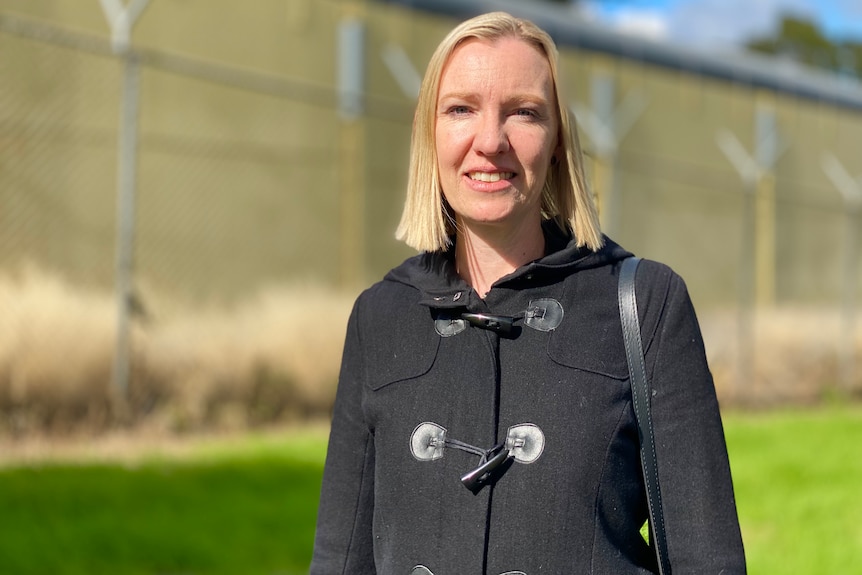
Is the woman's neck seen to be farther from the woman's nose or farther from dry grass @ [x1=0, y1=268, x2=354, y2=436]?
dry grass @ [x1=0, y1=268, x2=354, y2=436]

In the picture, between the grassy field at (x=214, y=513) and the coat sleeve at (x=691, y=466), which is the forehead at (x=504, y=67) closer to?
the coat sleeve at (x=691, y=466)

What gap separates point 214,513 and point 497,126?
14.5ft

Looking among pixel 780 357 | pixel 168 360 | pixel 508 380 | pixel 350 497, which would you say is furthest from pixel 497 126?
pixel 780 357

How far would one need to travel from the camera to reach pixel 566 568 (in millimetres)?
2029

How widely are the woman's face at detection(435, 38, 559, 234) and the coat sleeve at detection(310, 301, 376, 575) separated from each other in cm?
42

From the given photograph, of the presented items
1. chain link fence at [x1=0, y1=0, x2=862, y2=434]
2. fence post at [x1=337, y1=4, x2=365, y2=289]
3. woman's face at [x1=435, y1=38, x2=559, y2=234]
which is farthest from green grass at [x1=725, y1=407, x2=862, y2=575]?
woman's face at [x1=435, y1=38, x2=559, y2=234]

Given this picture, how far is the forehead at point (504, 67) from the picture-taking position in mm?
2123

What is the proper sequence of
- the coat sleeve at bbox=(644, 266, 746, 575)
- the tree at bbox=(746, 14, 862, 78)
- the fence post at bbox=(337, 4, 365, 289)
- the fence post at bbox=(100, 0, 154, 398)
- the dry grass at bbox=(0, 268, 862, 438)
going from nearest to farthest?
the coat sleeve at bbox=(644, 266, 746, 575), the dry grass at bbox=(0, 268, 862, 438), the fence post at bbox=(100, 0, 154, 398), the fence post at bbox=(337, 4, 365, 289), the tree at bbox=(746, 14, 862, 78)

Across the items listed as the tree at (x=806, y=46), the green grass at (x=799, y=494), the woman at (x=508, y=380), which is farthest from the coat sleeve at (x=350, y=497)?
the tree at (x=806, y=46)

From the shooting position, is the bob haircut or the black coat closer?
the black coat

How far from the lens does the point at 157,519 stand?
5926 millimetres

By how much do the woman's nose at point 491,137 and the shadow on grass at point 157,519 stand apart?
3699 mm

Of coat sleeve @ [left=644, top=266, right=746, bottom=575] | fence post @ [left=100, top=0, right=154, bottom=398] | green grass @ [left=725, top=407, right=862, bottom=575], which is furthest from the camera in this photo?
fence post @ [left=100, top=0, right=154, bottom=398]

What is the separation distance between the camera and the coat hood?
7.09ft
